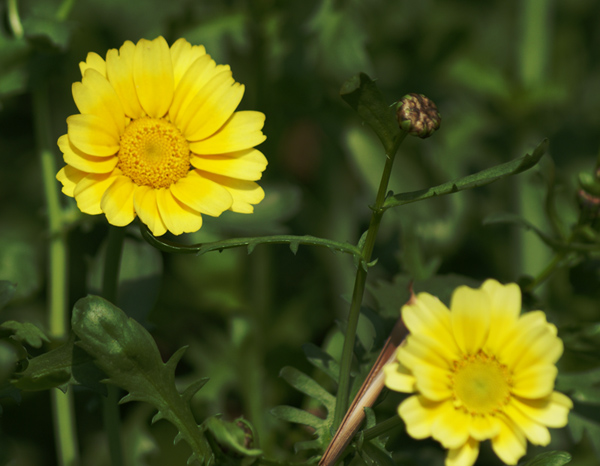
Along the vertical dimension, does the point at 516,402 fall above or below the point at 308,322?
above

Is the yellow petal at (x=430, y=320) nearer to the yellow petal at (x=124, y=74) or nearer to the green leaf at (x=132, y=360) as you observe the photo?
the green leaf at (x=132, y=360)

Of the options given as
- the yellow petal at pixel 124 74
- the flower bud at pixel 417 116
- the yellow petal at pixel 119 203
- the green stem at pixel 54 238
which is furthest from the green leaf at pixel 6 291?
the flower bud at pixel 417 116

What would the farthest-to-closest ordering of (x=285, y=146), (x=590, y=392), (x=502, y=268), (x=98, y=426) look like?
1. (x=285, y=146)
2. (x=502, y=268)
3. (x=98, y=426)
4. (x=590, y=392)

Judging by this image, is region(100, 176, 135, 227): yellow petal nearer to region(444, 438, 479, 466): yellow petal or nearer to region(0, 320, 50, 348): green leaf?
region(0, 320, 50, 348): green leaf

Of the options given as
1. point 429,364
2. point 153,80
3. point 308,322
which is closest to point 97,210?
point 153,80

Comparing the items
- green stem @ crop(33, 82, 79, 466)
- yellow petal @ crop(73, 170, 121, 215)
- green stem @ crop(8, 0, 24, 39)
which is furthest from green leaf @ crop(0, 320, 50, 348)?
green stem @ crop(8, 0, 24, 39)

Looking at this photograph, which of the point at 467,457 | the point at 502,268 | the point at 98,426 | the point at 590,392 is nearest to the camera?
the point at 467,457

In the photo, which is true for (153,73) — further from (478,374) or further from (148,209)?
(478,374)

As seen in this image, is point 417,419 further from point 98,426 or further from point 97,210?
point 98,426
